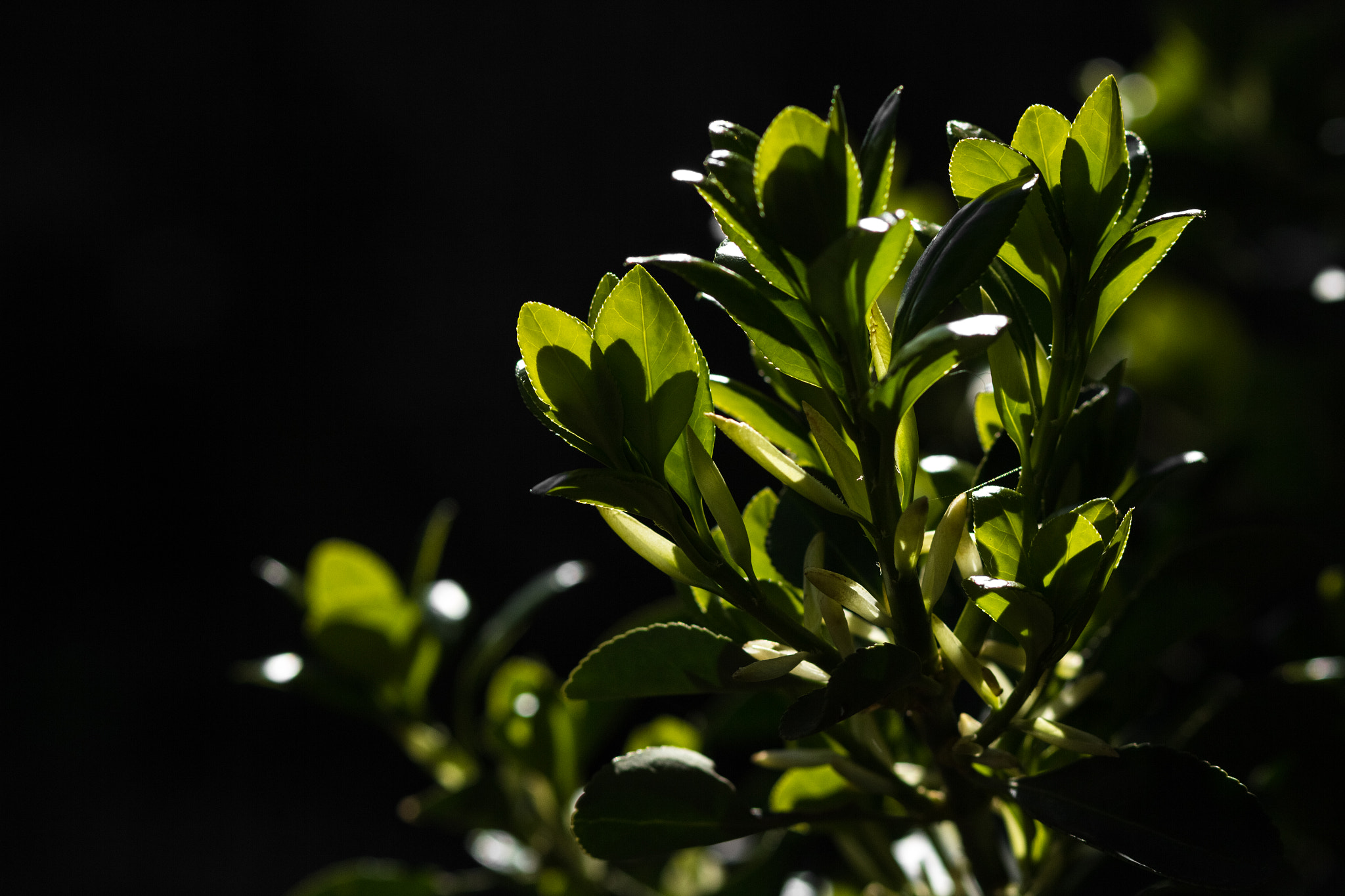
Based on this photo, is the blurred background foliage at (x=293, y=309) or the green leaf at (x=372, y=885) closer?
the green leaf at (x=372, y=885)

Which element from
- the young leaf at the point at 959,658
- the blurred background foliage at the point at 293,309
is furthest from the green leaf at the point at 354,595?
the blurred background foliage at the point at 293,309

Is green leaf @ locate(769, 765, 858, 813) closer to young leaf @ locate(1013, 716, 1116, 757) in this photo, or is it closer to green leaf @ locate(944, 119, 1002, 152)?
young leaf @ locate(1013, 716, 1116, 757)

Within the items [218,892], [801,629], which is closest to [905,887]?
[801,629]

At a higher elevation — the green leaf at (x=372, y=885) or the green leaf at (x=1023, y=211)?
the green leaf at (x=1023, y=211)

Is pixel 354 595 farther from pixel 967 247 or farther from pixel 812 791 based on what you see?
pixel 967 247

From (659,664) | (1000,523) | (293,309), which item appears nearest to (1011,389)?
(1000,523)

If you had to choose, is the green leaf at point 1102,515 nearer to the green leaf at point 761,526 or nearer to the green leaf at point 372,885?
the green leaf at point 761,526
